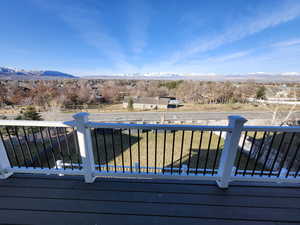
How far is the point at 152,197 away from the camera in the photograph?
1.49 metres

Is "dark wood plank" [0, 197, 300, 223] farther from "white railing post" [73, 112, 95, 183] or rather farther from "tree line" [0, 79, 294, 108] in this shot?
"tree line" [0, 79, 294, 108]

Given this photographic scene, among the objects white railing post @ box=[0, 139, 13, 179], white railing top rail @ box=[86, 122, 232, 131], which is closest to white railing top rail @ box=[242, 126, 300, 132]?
white railing top rail @ box=[86, 122, 232, 131]

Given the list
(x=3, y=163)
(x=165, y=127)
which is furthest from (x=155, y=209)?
(x=3, y=163)

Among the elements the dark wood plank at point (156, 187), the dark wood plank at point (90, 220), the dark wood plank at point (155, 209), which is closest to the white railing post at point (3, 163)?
the dark wood plank at point (156, 187)

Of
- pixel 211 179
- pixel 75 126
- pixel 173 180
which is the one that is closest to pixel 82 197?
pixel 75 126

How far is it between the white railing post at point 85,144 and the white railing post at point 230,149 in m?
1.74

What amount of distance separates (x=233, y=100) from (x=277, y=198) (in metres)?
24.7

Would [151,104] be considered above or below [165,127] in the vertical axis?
below

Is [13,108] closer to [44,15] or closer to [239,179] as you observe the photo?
[44,15]

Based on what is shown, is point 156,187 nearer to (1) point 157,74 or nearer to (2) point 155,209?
(2) point 155,209

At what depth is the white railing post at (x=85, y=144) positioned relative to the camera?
57.1 inches

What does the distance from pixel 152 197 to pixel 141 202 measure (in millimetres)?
145

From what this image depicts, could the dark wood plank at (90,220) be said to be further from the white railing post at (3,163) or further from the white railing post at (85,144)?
the white railing post at (3,163)

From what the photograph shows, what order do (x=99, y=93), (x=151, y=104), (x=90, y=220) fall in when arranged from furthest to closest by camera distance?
(x=99, y=93) < (x=151, y=104) < (x=90, y=220)
